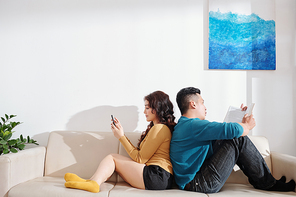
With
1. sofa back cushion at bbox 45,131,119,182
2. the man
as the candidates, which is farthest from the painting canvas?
sofa back cushion at bbox 45,131,119,182

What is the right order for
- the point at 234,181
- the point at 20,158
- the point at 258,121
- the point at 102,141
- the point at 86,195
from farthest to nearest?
1. the point at 258,121
2. the point at 102,141
3. the point at 234,181
4. the point at 20,158
5. the point at 86,195

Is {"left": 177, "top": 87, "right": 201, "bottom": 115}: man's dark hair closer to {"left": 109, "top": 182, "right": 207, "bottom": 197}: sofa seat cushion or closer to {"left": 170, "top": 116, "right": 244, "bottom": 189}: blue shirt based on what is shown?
{"left": 170, "top": 116, "right": 244, "bottom": 189}: blue shirt

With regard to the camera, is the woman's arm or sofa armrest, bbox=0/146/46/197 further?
the woman's arm

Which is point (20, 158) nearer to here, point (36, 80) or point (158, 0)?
point (36, 80)

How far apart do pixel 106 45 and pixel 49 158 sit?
47.2 inches

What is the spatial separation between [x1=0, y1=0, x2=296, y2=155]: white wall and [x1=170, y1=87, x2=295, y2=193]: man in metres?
0.71

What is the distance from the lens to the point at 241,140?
5.31ft

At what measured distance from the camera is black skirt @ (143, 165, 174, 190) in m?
1.61

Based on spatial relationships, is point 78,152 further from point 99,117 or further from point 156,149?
point 156,149

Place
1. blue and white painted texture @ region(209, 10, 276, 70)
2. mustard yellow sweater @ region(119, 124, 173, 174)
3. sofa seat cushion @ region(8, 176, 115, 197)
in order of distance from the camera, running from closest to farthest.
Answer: sofa seat cushion @ region(8, 176, 115, 197) < mustard yellow sweater @ region(119, 124, 173, 174) < blue and white painted texture @ region(209, 10, 276, 70)

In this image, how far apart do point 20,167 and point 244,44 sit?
7.30ft

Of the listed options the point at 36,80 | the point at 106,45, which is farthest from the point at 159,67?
the point at 36,80

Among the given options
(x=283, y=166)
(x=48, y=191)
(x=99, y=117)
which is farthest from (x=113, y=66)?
(x=283, y=166)

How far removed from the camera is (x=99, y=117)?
93.4 inches
